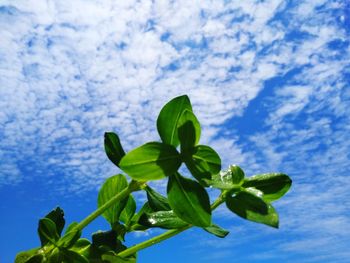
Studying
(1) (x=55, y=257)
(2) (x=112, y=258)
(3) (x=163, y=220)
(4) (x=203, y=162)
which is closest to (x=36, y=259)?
(1) (x=55, y=257)

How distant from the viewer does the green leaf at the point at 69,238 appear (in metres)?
0.84

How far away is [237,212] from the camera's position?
2.52 feet

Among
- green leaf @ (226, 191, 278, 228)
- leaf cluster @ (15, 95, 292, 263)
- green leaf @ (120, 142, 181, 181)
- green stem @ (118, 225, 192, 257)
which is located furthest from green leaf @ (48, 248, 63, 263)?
green leaf @ (226, 191, 278, 228)

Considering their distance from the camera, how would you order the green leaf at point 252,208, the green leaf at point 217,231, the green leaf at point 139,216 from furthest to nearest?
the green leaf at point 139,216, the green leaf at point 217,231, the green leaf at point 252,208

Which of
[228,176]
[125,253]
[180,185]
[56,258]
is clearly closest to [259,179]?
[228,176]

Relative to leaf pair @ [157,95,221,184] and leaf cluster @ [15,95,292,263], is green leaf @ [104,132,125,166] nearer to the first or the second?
leaf cluster @ [15,95,292,263]

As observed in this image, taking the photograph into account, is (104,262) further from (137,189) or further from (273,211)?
(273,211)

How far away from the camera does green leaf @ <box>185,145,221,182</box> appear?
783mm

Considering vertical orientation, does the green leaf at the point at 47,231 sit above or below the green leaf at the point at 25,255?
above

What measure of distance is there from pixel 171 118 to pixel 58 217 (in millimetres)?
349

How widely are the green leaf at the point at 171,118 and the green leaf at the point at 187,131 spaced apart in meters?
0.01

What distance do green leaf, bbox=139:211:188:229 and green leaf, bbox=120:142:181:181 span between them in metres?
0.14

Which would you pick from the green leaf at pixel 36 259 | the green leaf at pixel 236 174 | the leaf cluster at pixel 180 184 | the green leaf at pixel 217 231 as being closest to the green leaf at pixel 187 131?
the leaf cluster at pixel 180 184

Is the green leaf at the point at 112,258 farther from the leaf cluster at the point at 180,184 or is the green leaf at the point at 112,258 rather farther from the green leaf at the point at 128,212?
the green leaf at the point at 128,212
